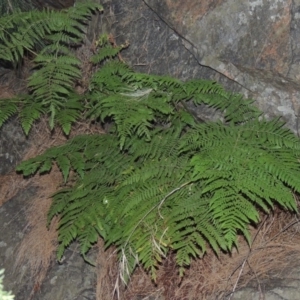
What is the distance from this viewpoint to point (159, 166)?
3.53 metres

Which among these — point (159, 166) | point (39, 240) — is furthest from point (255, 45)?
point (39, 240)

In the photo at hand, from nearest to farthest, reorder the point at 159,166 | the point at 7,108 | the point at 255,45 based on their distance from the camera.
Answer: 1. the point at 159,166
2. the point at 255,45
3. the point at 7,108

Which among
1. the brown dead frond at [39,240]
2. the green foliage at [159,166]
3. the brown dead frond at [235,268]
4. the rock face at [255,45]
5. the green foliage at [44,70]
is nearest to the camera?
the green foliage at [159,166]

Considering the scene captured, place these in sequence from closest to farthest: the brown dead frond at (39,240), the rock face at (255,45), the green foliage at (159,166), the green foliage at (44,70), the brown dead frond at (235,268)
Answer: the green foliage at (159,166), the brown dead frond at (235,268), the rock face at (255,45), the green foliage at (44,70), the brown dead frond at (39,240)

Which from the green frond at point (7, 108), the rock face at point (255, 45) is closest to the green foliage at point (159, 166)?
the green frond at point (7, 108)

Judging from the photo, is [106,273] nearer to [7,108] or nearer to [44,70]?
[7,108]

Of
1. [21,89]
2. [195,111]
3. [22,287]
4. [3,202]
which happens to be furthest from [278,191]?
[21,89]

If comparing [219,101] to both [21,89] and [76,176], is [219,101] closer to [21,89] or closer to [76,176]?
[76,176]

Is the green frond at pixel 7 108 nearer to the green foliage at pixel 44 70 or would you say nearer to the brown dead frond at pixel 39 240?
the green foliage at pixel 44 70

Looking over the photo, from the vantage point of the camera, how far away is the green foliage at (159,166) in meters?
3.08

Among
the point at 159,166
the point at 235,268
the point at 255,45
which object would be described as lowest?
the point at 235,268

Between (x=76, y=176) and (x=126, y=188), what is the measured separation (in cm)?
78

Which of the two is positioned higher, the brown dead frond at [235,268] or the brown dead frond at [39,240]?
the brown dead frond at [235,268]

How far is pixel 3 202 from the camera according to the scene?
4562 millimetres
